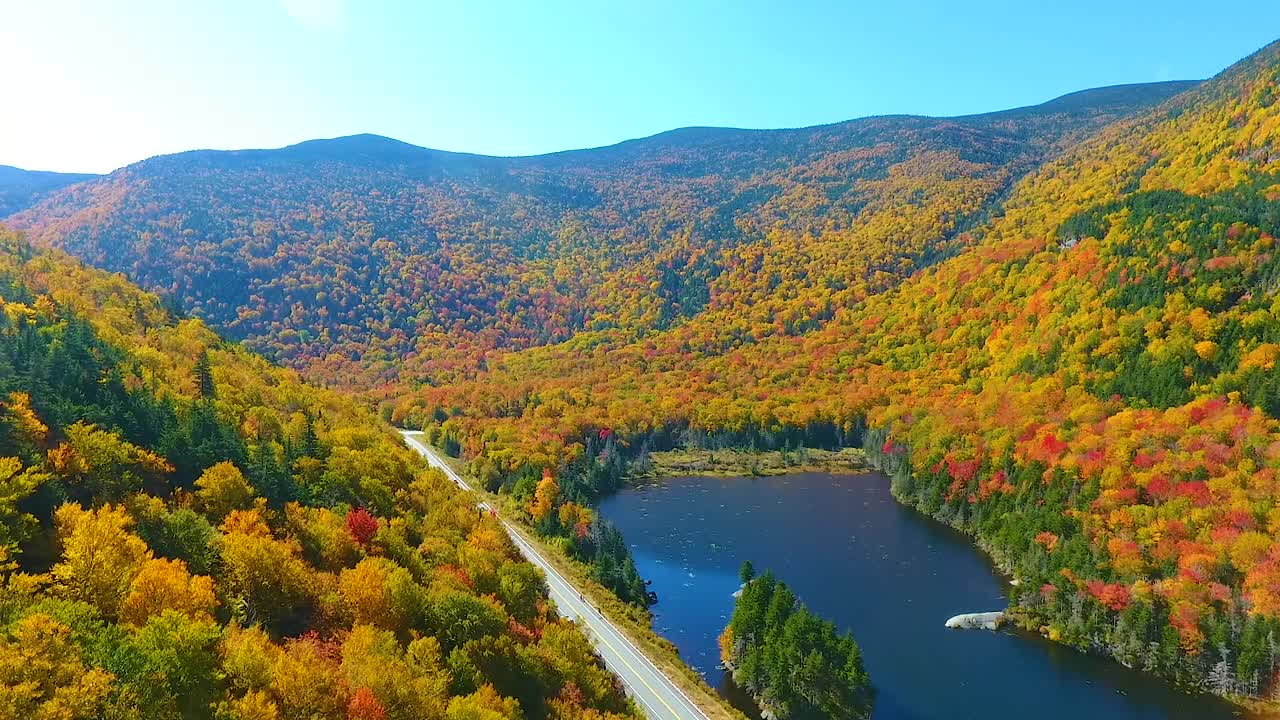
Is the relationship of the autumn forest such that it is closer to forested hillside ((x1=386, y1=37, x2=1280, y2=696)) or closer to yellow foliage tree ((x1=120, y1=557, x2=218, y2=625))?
yellow foliage tree ((x1=120, y1=557, x2=218, y2=625))

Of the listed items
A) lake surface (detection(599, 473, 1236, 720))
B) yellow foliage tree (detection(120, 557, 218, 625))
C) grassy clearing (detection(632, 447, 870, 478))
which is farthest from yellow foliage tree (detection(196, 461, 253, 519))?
grassy clearing (detection(632, 447, 870, 478))

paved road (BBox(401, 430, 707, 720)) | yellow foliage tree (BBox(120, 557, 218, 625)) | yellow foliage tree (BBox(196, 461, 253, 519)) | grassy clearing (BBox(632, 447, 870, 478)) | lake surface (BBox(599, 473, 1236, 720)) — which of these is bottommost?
grassy clearing (BBox(632, 447, 870, 478))

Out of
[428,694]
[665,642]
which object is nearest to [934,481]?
[665,642]

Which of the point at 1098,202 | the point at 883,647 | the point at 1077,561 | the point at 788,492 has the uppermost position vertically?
the point at 1098,202

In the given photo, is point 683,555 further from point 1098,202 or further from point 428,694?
point 1098,202

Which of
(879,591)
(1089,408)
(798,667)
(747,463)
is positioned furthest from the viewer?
(747,463)

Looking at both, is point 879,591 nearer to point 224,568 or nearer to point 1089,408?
point 1089,408

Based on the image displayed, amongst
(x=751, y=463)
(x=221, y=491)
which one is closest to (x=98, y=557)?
(x=221, y=491)
